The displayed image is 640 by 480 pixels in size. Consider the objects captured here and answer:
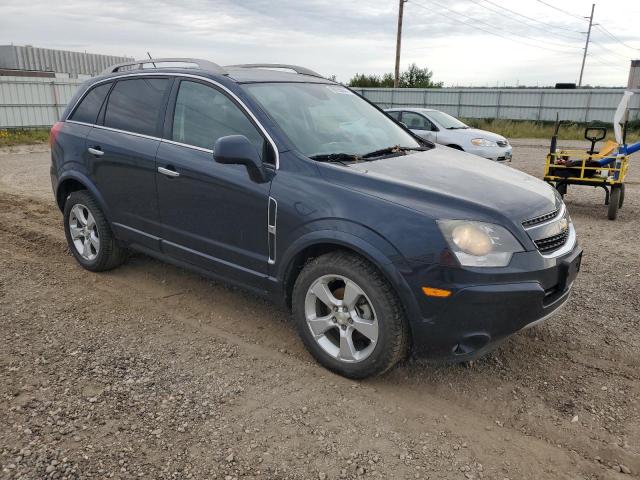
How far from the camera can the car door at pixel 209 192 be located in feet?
11.3

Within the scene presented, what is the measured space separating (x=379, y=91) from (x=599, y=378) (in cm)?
3041

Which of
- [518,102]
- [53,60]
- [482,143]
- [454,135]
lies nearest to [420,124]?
[454,135]

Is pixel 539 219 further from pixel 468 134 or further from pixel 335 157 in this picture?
pixel 468 134

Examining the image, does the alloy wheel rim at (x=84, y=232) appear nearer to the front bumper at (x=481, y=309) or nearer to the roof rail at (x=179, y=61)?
the roof rail at (x=179, y=61)

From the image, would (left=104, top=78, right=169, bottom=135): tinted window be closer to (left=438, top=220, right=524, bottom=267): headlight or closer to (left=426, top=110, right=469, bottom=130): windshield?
(left=438, top=220, right=524, bottom=267): headlight

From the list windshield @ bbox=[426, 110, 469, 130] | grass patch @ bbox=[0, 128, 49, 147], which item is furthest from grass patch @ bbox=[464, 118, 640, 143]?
grass patch @ bbox=[0, 128, 49, 147]

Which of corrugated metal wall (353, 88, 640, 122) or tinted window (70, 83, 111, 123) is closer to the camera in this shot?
tinted window (70, 83, 111, 123)

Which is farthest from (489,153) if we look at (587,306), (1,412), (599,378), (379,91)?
(379,91)

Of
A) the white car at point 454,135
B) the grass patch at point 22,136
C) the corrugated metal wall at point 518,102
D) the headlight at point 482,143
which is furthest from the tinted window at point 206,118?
the corrugated metal wall at point 518,102

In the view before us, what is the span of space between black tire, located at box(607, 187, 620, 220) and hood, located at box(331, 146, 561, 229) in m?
4.83

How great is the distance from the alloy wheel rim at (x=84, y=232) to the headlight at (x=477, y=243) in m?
3.33

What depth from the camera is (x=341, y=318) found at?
123 inches

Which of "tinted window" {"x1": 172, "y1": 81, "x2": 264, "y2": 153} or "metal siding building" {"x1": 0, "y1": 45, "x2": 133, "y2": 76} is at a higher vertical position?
"metal siding building" {"x1": 0, "y1": 45, "x2": 133, "y2": 76}

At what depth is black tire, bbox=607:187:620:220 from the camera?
25.1 feet
